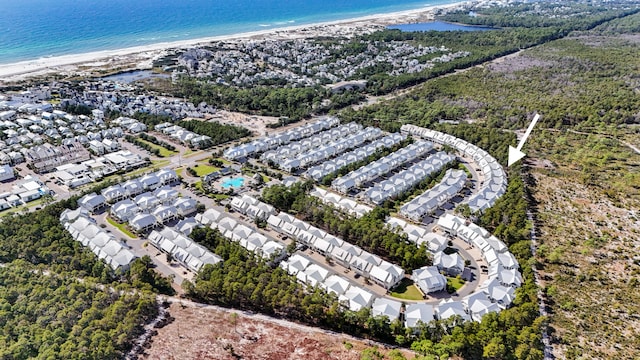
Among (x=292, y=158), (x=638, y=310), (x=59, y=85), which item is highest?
(x=59, y=85)

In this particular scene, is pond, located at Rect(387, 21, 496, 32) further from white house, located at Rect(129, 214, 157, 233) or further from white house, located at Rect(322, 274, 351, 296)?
white house, located at Rect(322, 274, 351, 296)

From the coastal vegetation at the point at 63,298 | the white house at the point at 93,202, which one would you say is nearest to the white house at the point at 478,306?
the coastal vegetation at the point at 63,298

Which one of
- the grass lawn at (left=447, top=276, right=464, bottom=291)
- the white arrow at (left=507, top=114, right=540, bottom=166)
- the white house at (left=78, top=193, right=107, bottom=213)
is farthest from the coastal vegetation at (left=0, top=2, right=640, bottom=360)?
the white arrow at (left=507, top=114, right=540, bottom=166)

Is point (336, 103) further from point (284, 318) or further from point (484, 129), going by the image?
point (284, 318)

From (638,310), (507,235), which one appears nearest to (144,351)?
(507,235)

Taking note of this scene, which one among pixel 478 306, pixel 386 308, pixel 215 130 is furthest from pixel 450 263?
pixel 215 130

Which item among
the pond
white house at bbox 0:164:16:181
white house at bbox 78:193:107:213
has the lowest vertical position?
white house at bbox 78:193:107:213

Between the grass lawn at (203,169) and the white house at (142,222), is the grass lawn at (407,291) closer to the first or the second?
the white house at (142,222)
